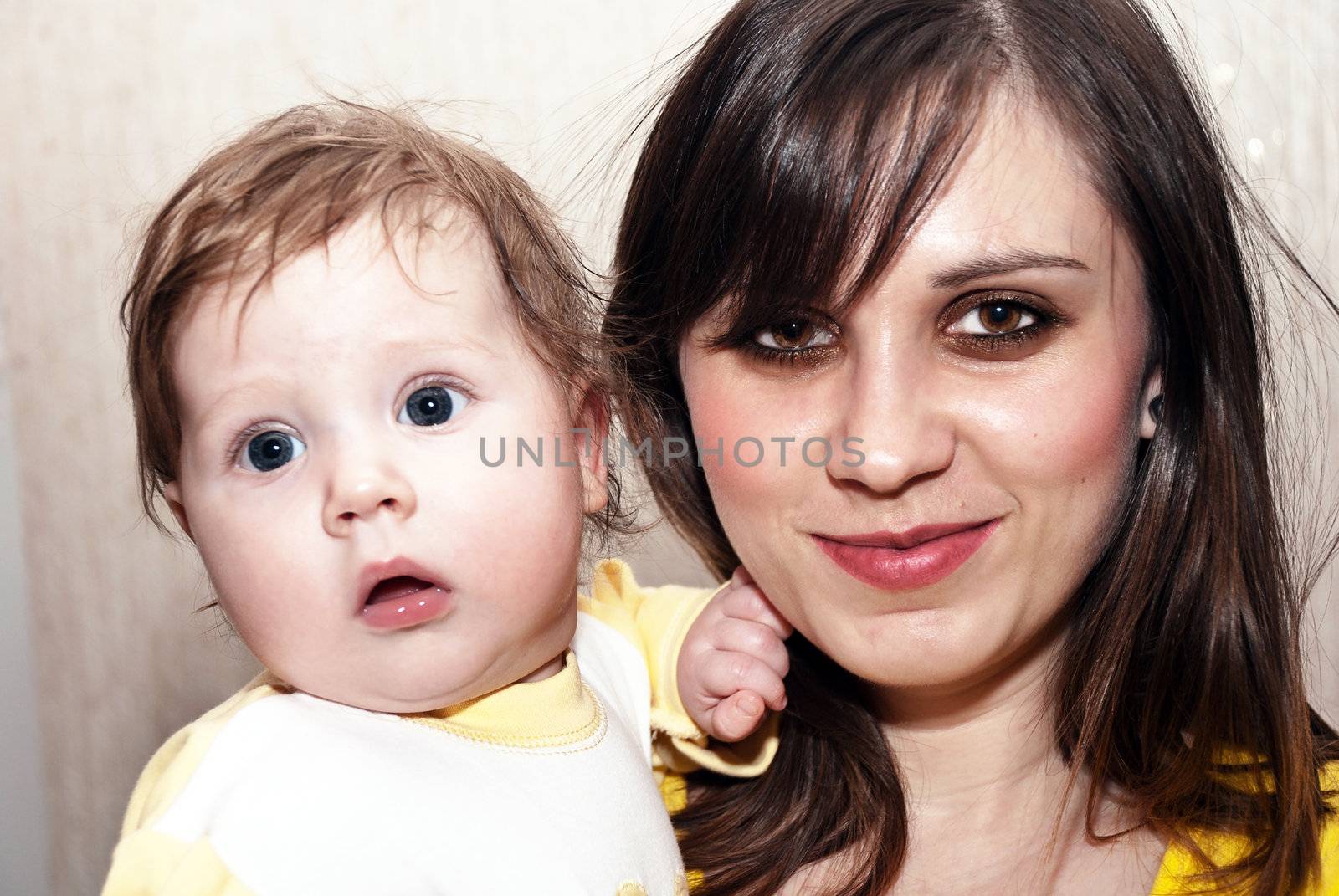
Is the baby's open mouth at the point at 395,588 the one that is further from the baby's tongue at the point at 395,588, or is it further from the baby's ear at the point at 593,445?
the baby's ear at the point at 593,445

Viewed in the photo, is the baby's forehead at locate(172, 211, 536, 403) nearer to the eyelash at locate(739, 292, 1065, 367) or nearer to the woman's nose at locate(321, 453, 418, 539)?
the woman's nose at locate(321, 453, 418, 539)

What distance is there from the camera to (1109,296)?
1.28 meters

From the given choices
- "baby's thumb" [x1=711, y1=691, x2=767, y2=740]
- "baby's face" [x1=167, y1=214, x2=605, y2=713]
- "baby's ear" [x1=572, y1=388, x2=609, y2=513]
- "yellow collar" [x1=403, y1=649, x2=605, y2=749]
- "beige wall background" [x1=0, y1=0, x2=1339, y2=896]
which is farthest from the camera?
"beige wall background" [x1=0, y1=0, x2=1339, y2=896]

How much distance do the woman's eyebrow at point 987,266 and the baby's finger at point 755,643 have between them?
1.67ft

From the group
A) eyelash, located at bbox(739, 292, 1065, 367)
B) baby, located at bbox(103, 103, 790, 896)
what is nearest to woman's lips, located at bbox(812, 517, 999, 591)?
eyelash, located at bbox(739, 292, 1065, 367)

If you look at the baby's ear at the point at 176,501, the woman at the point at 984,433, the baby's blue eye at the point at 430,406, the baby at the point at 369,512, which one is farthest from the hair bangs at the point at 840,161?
the baby's ear at the point at 176,501

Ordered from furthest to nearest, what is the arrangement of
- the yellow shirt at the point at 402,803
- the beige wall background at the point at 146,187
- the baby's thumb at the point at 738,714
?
the beige wall background at the point at 146,187 < the baby's thumb at the point at 738,714 < the yellow shirt at the point at 402,803

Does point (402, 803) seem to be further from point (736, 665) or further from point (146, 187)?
point (146, 187)

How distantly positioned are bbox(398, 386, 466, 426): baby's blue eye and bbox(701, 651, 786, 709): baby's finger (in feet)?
1.72

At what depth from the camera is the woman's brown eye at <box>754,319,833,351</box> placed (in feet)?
4.34

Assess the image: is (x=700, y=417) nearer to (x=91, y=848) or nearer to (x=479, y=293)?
(x=479, y=293)

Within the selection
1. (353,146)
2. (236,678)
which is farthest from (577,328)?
(236,678)

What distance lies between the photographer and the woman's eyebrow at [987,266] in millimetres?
1208

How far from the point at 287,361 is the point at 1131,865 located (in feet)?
3.54
